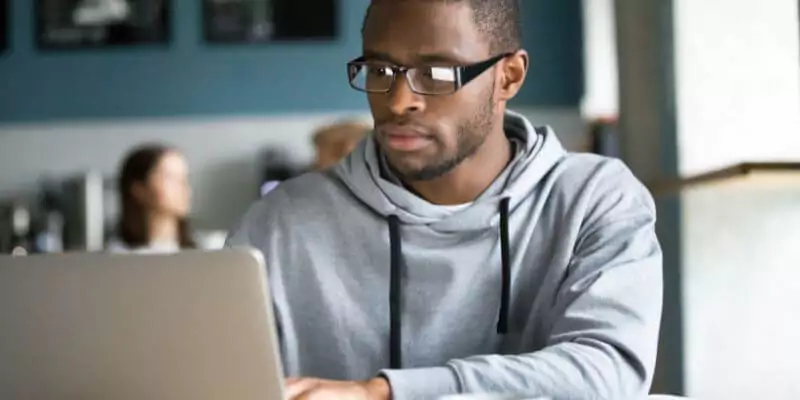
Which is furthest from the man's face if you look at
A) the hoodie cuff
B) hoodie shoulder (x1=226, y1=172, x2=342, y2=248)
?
the hoodie cuff

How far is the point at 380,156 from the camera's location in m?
1.59

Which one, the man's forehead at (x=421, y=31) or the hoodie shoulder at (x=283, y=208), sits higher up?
the man's forehead at (x=421, y=31)

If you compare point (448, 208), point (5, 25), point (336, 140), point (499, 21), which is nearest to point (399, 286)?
point (448, 208)

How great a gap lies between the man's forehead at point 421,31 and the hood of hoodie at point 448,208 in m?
0.16

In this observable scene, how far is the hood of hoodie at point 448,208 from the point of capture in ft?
4.95

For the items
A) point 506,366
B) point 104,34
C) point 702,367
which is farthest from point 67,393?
point 104,34

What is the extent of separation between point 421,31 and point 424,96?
8 cm

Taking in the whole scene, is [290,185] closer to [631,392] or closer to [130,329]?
[631,392]

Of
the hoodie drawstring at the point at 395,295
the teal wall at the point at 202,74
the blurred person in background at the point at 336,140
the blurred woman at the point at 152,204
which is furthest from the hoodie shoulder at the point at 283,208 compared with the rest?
the teal wall at the point at 202,74

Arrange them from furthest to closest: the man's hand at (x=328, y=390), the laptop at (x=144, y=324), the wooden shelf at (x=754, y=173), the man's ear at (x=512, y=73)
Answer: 1. the wooden shelf at (x=754, y=173)
2. the man's ear at (x=512, y=73)
3. the man's hand at (x=328, y=390)
4. the laptop at (x=144, y=324)

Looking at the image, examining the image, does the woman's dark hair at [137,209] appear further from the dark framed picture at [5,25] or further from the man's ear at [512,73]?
the man's ear at [512,73]

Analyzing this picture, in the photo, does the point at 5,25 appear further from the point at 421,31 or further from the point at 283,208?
the point at 421,31

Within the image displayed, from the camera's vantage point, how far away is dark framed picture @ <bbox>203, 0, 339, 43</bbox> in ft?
15.4

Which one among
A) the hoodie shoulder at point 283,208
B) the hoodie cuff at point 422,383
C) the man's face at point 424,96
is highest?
the man's face at point 424,96
